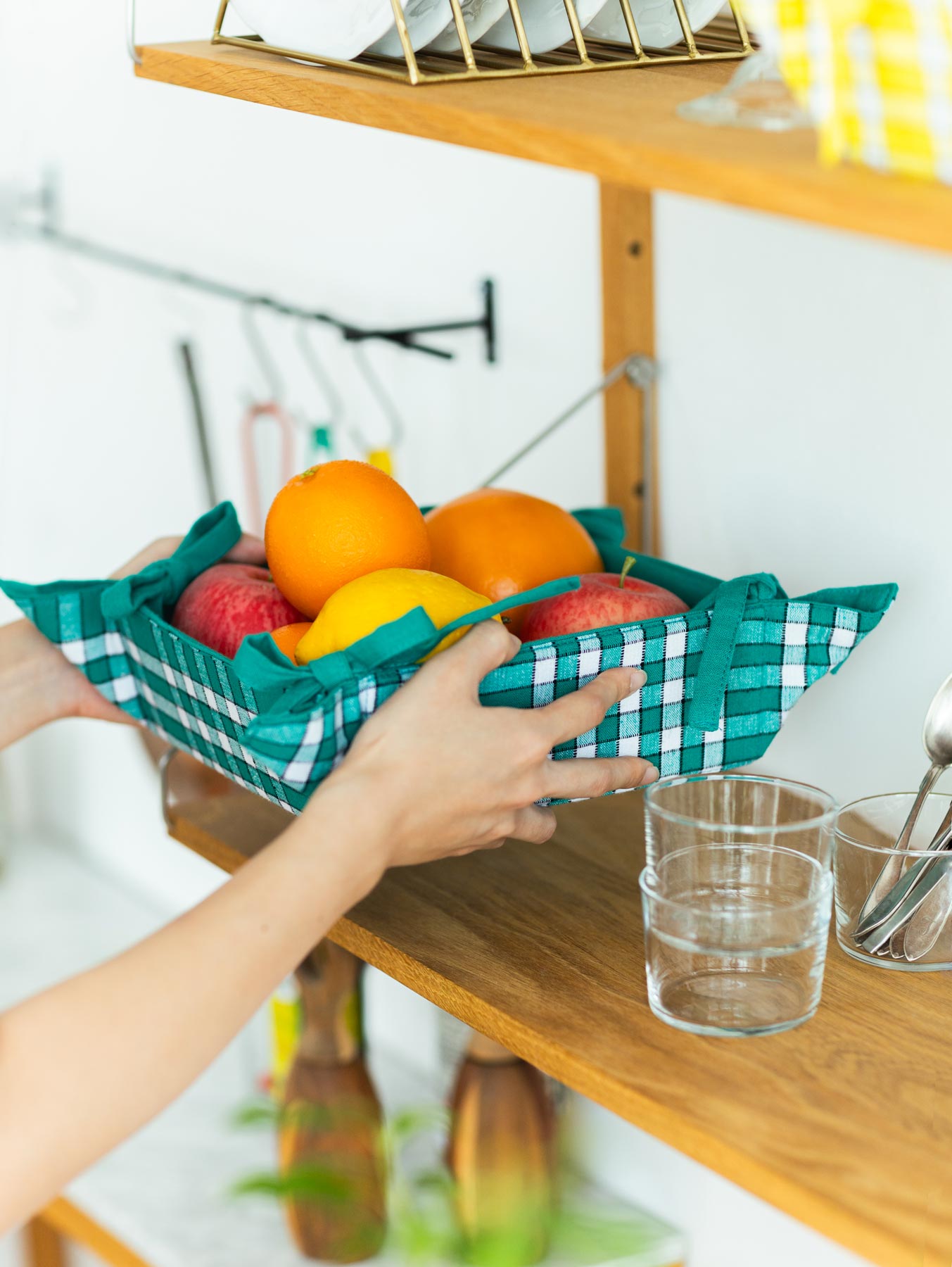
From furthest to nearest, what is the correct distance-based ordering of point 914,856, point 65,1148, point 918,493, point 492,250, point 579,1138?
point 579,1138, point 492,250, point 918,493, point 914,856, point 65,1148

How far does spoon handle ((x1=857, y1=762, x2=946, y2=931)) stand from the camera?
0.67m

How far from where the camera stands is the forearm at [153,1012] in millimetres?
548

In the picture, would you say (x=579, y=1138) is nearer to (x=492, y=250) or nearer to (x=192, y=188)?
(x=492, y=250)

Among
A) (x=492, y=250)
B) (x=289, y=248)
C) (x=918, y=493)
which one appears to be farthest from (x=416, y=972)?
(x=289, y=248)

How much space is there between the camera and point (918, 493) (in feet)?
2.54

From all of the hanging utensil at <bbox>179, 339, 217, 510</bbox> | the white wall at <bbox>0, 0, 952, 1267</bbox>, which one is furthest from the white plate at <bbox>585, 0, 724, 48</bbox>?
the hanging utensil at <bbox>179, 339, 217, 510</bbox>

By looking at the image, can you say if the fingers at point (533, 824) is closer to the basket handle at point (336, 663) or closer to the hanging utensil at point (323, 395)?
the basket handle at point (336, 663)

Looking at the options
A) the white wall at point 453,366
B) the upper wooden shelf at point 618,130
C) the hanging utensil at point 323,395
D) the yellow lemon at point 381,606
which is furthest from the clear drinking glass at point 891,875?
the hanging utensil at point 323,395

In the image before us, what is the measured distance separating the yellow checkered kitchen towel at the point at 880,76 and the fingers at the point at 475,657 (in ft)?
0.85

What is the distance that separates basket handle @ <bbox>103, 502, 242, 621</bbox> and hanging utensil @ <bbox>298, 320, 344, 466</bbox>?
1.29 ft

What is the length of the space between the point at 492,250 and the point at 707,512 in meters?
0.29

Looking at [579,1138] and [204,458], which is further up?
[204,458]

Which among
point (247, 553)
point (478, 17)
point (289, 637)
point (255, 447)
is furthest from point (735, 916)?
point (255, 447)

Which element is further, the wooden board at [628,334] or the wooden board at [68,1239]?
the wooden board at [68,1239]
